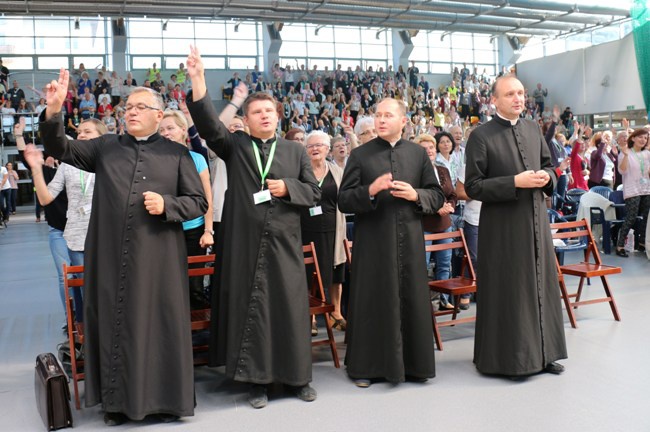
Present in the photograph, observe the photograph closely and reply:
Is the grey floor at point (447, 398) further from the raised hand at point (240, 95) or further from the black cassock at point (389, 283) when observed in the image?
the raised hand at point (240, 95)

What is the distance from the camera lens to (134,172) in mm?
3506

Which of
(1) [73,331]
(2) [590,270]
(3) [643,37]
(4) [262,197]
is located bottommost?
(1) [73,331]

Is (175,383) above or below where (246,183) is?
below

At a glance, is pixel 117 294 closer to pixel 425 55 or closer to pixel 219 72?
pixel 219 72

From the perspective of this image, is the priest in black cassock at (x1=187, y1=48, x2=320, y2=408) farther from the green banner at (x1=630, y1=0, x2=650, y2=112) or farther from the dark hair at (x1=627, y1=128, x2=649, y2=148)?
the green banner at (x1=630, y1=0, x2=650, y2=112)

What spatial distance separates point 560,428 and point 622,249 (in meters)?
6.25

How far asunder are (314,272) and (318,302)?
1.09 feet

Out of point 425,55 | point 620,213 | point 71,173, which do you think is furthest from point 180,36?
point 71,173

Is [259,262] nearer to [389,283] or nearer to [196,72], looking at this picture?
[389,283]

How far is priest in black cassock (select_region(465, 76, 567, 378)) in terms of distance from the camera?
159 inches

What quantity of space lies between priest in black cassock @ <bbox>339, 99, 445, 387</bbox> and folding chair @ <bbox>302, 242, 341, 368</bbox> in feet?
0.80

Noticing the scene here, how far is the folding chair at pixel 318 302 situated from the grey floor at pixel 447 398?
15 cm

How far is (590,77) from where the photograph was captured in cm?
2747

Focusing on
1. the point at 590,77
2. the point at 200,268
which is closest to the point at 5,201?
the point at 200,268
